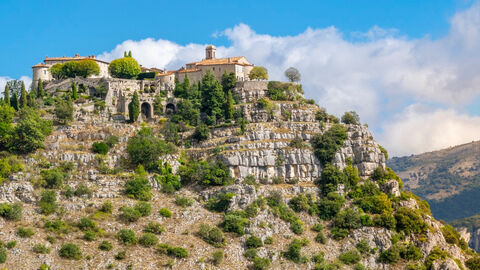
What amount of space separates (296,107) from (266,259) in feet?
100

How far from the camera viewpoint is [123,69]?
10206 cm

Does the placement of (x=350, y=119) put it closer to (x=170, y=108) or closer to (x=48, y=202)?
(x=170, y=108)

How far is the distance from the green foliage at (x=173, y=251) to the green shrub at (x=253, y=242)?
305 inches

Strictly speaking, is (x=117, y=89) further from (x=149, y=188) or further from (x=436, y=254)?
(x=436, y=254)

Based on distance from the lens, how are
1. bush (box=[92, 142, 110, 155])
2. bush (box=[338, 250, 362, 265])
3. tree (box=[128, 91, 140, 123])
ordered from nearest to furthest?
bush (box=[338, 250, 362, 265]) → bush (box=[92, 142, 110, 155]) → tree (box=[128, 91, 140, 123])

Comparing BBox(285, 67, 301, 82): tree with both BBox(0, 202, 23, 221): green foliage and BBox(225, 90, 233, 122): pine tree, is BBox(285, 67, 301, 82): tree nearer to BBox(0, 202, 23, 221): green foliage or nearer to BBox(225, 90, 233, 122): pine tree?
BBox(225, 90, 233, 122): pine tree

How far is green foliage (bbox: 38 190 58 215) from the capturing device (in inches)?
2416

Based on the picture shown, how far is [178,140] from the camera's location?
82.1 meters

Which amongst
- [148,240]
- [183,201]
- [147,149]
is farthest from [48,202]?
[147,149]

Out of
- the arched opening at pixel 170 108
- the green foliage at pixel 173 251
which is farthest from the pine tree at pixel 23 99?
the green foliage at pixel 173 251

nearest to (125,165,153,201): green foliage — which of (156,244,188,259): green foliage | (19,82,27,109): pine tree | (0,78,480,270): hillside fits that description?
(0,78,480,270): hillside

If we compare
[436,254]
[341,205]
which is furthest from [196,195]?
[436,254]

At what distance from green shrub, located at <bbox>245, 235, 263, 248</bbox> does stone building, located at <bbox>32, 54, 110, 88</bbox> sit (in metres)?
51.0

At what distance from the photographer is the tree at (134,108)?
3369 inches
